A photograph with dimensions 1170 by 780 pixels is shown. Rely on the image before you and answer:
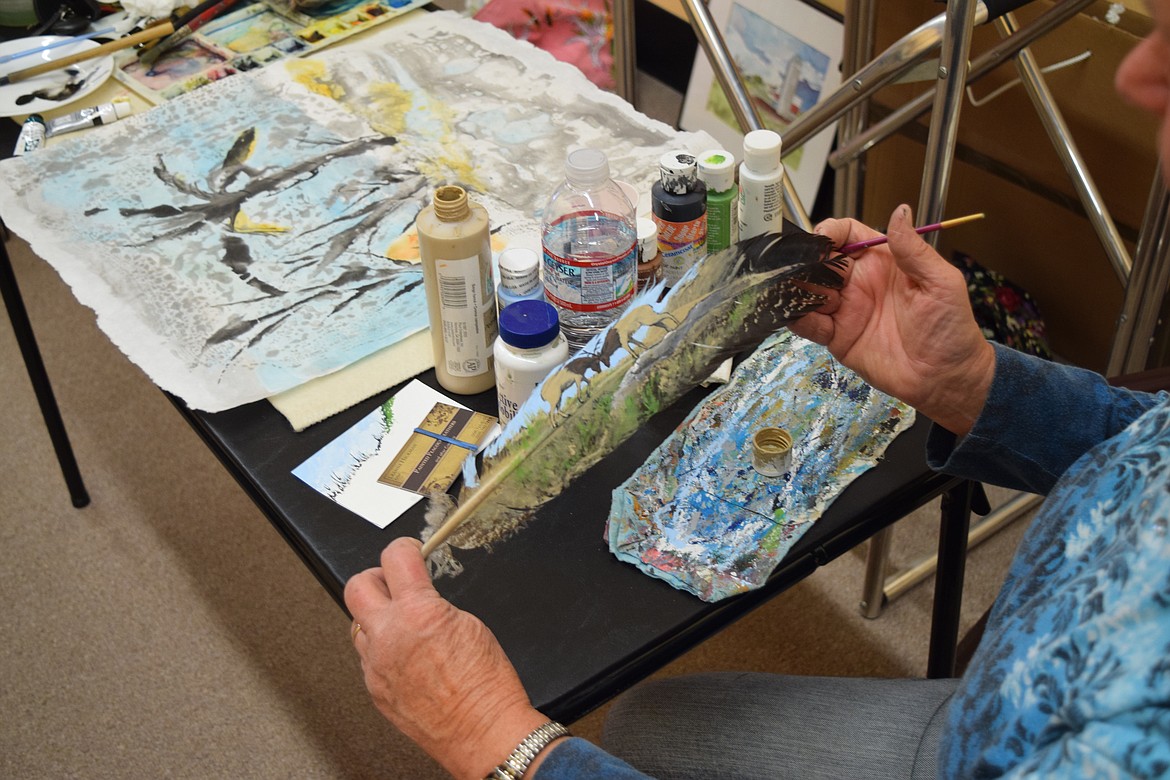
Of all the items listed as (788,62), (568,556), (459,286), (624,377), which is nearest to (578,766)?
(568,556)

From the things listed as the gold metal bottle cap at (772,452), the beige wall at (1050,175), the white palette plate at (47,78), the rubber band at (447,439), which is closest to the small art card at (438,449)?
the rubber band at (447,439)

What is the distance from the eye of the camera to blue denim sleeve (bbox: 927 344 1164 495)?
93 centimetres

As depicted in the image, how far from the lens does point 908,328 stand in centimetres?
99

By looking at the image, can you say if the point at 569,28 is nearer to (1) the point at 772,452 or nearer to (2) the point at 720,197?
(2) the point at 720,197

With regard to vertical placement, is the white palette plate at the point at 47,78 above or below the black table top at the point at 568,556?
above

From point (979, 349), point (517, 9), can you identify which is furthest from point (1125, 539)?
point (517, 9)

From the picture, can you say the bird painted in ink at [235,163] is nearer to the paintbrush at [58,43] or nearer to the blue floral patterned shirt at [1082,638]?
the paintbrush at [58,43]

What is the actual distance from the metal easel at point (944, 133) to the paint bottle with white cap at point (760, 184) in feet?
1.19

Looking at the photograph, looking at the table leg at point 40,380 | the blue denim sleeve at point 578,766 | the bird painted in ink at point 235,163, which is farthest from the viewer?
the table leg at point 40,380

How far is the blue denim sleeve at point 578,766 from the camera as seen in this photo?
2.56 feet

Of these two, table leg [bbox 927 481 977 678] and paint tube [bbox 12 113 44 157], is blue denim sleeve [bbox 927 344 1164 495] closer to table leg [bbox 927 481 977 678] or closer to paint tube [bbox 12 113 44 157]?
table leg [bbox 927 481 977 678]

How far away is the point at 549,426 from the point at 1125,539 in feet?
1.48

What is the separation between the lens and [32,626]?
1.83 m

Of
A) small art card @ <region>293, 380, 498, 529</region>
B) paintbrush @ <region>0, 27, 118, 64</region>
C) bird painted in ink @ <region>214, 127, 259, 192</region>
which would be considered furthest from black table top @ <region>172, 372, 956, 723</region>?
paintbrush @ <region>0, 27, 118, 64</region>
